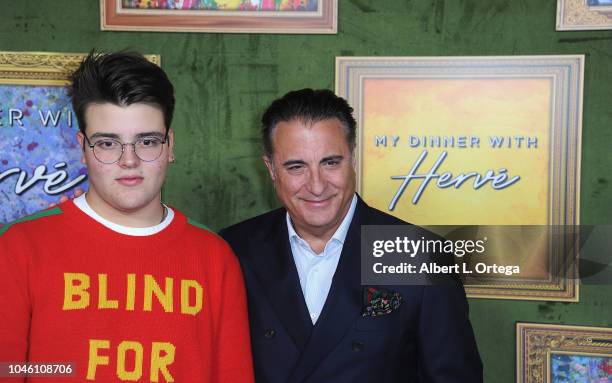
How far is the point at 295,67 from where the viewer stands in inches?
102

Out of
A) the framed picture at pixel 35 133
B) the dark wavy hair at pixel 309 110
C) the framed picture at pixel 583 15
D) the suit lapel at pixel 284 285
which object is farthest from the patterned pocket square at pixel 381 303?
the framed picture at pixel 35 133

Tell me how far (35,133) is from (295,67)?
1.14 m

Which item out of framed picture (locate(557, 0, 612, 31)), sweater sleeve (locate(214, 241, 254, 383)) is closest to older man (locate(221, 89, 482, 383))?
sweater sleeve (locate(214, 241, 254, 383))

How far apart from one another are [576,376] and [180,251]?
1.73 metres

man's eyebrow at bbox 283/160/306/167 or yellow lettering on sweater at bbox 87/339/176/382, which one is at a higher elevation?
man's eyebrow at bbox 283/160/306/167

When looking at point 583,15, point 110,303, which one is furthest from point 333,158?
point 583,15

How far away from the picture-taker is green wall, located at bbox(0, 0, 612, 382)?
2461 mm

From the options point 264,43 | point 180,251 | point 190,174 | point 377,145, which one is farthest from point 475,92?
point 180,251

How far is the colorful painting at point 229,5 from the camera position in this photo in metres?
2.54

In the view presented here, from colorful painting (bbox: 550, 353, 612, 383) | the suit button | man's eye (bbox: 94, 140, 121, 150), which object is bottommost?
colorful painting (bbox: 550, 353, 612, 383)

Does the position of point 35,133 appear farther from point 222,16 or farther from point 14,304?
point 14,304

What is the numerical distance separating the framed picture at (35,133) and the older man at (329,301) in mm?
1079

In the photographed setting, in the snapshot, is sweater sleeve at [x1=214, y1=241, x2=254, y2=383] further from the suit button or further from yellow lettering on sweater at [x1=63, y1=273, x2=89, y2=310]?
yellow lettering on sweater at [x1=63, y1=273, x2=89, y2=310]

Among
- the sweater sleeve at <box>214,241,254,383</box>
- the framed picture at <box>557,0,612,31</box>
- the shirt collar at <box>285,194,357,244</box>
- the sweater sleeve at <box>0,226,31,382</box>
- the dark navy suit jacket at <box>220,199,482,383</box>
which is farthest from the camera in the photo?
the framed picture at <box>557,0,612,31</box>
